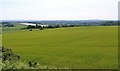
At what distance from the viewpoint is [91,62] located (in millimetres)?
17078

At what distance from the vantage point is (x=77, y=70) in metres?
13.7

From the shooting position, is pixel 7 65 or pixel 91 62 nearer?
pixel 7 65

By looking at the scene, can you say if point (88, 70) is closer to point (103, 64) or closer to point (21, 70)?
point (103, 64)

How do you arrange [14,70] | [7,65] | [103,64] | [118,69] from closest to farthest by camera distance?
1. [14,70]
2. [7,65]
3. [118,69]
4. [103,64]

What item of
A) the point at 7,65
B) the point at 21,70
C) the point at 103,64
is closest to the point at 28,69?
the point at 21,70

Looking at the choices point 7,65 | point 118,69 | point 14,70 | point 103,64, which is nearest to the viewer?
point 14,70

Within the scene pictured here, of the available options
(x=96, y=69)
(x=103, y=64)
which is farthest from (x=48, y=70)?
(x=103, y=64)

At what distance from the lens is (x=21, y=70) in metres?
11.0

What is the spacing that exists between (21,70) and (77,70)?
373 centimetres

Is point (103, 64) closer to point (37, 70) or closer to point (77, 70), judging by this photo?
point (77, 70)

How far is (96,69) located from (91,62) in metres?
2.72

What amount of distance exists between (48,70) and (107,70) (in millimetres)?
3991

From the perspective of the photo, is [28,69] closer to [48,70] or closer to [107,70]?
[48,70]

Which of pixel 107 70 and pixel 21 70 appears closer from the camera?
pixel 21 70
